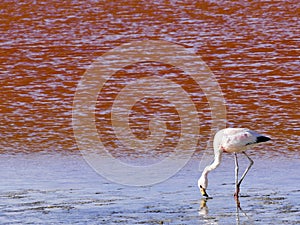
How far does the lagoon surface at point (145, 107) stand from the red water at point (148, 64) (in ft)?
0.08

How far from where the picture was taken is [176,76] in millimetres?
14562

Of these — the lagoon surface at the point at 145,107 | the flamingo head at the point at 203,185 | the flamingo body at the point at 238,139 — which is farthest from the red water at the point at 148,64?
the flamingo head at the point at 203,185

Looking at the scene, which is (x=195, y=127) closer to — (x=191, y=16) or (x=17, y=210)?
(x=17, y=210)

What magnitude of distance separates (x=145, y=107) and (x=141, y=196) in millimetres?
4321

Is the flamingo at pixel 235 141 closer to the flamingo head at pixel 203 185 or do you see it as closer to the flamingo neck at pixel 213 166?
the flamingo neck at pixel 213 166

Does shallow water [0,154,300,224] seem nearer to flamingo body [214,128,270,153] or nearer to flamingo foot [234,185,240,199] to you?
flamingo foot [234,185,240,199]

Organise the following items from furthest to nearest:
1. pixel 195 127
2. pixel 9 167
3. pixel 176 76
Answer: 1. pixel 176 76
2. pixel 195 127
3. pixel 9 167

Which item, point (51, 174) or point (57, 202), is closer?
point (57, 202)

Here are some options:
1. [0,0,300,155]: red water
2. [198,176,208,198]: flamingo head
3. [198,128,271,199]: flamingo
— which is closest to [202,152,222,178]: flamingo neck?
[198,128,271,199]: flamingo

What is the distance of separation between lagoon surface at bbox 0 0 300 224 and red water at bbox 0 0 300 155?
0.08 ft

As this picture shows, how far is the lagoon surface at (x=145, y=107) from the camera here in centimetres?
848

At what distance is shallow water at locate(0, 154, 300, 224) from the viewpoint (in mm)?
7918

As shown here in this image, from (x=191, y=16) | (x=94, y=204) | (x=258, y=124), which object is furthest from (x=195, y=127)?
(x=191, y=16)

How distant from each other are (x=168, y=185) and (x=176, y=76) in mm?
5464
